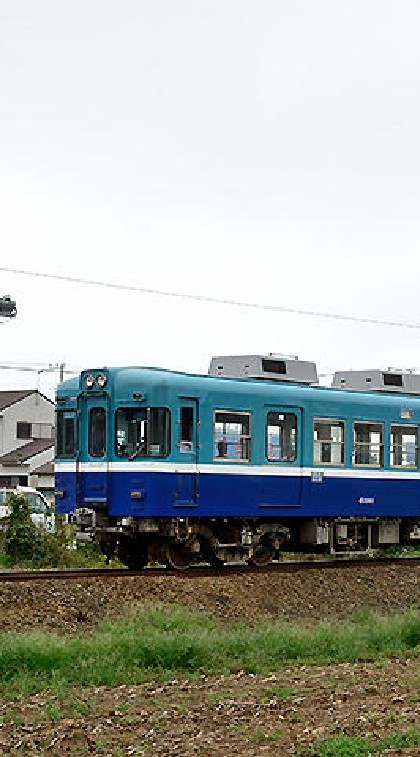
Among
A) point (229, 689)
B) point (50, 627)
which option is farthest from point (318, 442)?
point (229, 689)

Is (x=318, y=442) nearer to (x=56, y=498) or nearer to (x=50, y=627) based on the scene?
(x=56, y=498)

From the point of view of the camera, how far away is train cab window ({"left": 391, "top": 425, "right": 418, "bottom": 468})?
23062 millimetres

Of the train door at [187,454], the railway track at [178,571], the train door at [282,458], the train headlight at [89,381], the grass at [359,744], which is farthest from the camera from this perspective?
the train door at [282,458]

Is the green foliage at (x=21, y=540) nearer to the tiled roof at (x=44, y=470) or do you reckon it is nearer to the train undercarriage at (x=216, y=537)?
the train undercarriage at (x=216, y=537)

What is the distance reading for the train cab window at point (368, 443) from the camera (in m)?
22.2

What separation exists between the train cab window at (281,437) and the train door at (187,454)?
5.37 feet

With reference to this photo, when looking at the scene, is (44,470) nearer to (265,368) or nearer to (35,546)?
(35,546)

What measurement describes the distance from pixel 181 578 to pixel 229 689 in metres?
6.58

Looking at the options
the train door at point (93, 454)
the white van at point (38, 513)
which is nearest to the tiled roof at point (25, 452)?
the white van at point (38, 513)

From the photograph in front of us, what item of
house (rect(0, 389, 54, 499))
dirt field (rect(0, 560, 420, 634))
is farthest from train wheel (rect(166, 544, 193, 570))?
house (rect(0, 389, 54, 499))

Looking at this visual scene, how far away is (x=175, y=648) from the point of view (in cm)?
1341

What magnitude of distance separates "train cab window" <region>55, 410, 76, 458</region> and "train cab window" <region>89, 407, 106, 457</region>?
0.51 meters

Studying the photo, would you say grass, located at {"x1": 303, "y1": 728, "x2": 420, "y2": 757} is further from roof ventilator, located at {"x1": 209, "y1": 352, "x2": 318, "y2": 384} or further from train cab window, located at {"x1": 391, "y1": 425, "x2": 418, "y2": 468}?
train cab window, located at {"x1": 391, "y1": 425, "x2": 418, "y2": 468}

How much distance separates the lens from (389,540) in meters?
23.6
